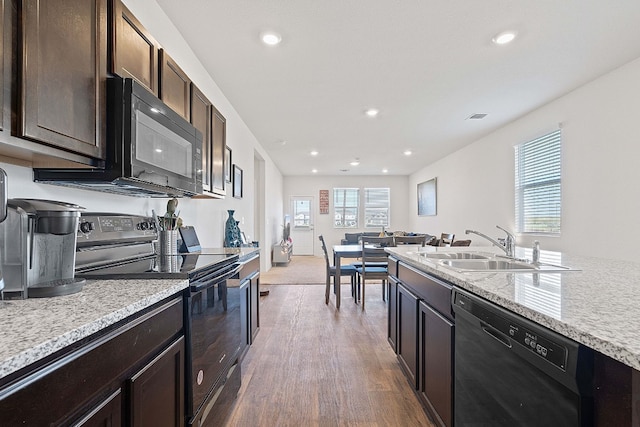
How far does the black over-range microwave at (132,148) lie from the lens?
122cm

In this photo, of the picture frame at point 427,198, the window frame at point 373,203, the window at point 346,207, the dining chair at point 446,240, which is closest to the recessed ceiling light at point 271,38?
the dining chair at point 446,240

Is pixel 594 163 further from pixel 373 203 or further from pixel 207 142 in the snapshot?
pixel 373 203

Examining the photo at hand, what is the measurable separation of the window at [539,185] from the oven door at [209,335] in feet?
12.5

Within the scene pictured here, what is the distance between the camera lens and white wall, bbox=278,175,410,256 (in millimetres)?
9688

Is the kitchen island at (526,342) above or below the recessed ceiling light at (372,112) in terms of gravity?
below

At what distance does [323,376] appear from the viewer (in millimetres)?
2248

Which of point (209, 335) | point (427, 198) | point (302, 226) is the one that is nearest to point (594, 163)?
point (209, 335)

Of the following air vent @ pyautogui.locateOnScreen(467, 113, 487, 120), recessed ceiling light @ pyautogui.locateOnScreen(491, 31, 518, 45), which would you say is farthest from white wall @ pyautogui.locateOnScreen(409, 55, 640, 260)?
recessed ceiling light @ pyautogui.locateOnScreen(491, 31, 518, 45)

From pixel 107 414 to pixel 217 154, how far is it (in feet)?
6.70

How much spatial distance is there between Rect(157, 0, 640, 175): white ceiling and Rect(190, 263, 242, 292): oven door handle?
1.71 meters

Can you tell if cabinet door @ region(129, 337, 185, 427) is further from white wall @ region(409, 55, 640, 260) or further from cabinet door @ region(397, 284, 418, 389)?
white wall @ region(409, 55, 640, 260)

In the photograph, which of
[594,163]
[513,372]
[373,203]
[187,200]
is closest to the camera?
[513,372]

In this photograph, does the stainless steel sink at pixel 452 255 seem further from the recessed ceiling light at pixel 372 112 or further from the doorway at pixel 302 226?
the doorway at pixel 302 226

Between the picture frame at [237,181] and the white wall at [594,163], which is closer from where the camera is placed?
the white wall at [594,163]
